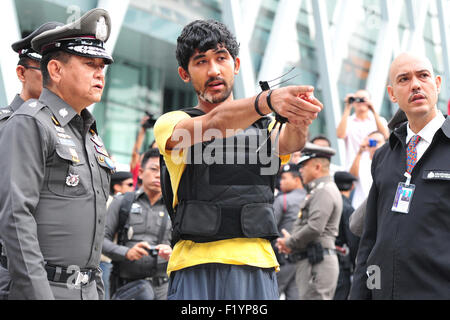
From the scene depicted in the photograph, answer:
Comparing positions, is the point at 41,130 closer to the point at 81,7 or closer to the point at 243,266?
the point at 243,266

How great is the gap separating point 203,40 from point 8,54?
4.13 m

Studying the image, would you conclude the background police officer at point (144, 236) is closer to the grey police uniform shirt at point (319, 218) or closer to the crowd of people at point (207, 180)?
the grey police uniform shirt at point (319, 218)

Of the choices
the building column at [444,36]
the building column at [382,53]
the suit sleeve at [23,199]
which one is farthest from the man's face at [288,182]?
the building column at [444,36]

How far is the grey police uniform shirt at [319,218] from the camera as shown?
589 cm

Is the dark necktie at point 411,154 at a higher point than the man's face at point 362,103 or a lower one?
lower

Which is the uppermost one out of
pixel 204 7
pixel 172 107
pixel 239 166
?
pixel 204 7

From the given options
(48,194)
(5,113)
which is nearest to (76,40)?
(5,113)

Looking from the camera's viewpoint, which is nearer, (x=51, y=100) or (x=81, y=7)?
(x=51, y=100)

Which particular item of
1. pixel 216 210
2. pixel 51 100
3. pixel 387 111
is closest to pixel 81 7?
pixel 51 100

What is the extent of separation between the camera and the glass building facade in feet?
31.2

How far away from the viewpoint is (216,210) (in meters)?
2.64

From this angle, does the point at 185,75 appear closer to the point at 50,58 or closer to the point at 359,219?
the point at 50,58

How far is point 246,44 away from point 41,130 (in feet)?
27.3
